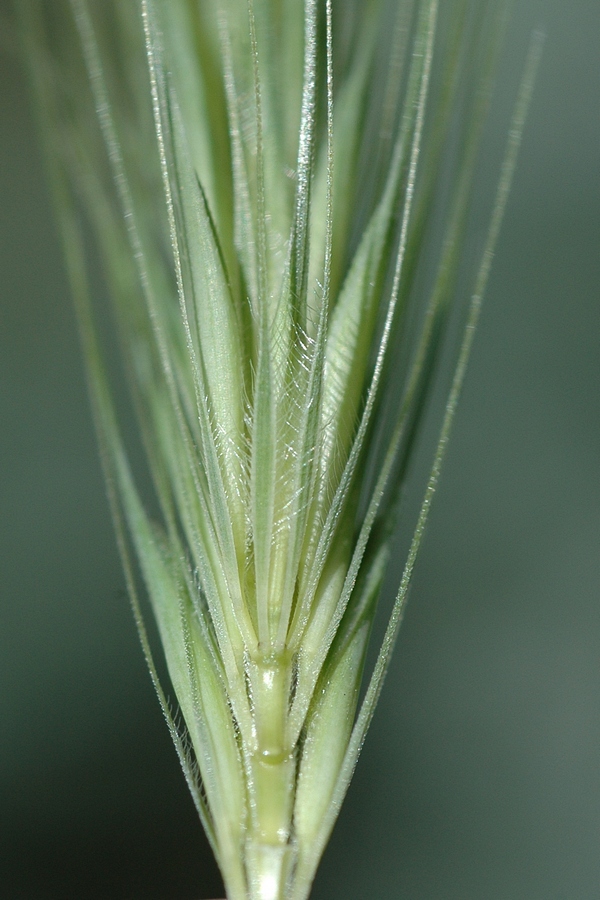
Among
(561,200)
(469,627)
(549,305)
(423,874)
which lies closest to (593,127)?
(561,200)

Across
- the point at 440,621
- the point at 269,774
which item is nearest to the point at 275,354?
the point at 269,774

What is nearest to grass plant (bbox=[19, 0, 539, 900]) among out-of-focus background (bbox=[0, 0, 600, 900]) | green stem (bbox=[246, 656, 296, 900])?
green stem (bbox=[246, 656, 296, 900])

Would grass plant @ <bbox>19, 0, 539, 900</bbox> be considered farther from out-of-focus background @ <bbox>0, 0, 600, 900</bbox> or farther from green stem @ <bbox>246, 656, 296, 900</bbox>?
out-of-focus background @ <bbox>0, 0, 600, 900</bbox>

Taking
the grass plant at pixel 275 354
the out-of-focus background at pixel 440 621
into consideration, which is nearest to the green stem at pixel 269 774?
the grass plant at pixel 275 354

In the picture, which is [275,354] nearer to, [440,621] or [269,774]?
[269,774]

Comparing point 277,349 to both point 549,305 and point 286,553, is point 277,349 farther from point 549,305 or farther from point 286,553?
point 549,305
